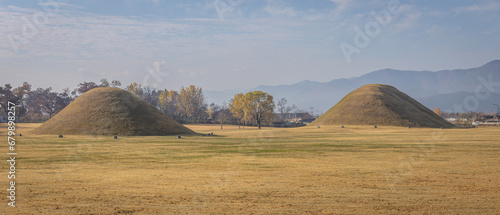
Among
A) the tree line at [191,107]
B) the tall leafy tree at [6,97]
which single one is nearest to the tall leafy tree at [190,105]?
the tree line at [191,107]

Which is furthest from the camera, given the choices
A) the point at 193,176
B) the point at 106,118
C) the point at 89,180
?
the point at 106,118

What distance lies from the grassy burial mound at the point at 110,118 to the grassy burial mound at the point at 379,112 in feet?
254

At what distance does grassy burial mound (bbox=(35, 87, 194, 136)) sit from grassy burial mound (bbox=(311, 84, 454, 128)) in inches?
3047

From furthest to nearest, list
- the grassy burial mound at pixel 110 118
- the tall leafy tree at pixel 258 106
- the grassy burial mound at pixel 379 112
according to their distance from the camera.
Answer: the tall leafy tree at pixel 258 106 → the grassy burial mound at pixel 379 112 → the grassy burial mound at pixel 110 118

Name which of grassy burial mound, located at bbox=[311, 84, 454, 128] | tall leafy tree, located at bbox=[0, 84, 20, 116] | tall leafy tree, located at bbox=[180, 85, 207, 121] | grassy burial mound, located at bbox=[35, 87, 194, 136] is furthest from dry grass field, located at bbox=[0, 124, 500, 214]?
tall leafy tree, located at bbox=[180, 85, 207, 121]

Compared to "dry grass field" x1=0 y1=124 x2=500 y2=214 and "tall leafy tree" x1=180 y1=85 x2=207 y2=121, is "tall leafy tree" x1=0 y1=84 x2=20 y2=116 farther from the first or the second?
"dry grass field" x1=0 y1=124 x2=500 y2=214

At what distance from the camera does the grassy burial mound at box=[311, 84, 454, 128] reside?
470 feet

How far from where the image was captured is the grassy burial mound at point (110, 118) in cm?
7994

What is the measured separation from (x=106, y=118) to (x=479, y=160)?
232 ft

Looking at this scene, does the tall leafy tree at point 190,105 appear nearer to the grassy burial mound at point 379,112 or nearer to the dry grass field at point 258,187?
the grassy burial mound at point 379,112

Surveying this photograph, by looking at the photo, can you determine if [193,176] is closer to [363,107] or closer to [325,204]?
[325,204]

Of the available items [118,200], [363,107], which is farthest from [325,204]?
[363,107]

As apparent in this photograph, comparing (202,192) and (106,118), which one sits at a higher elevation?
(106,118)

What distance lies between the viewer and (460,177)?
24000 mm
